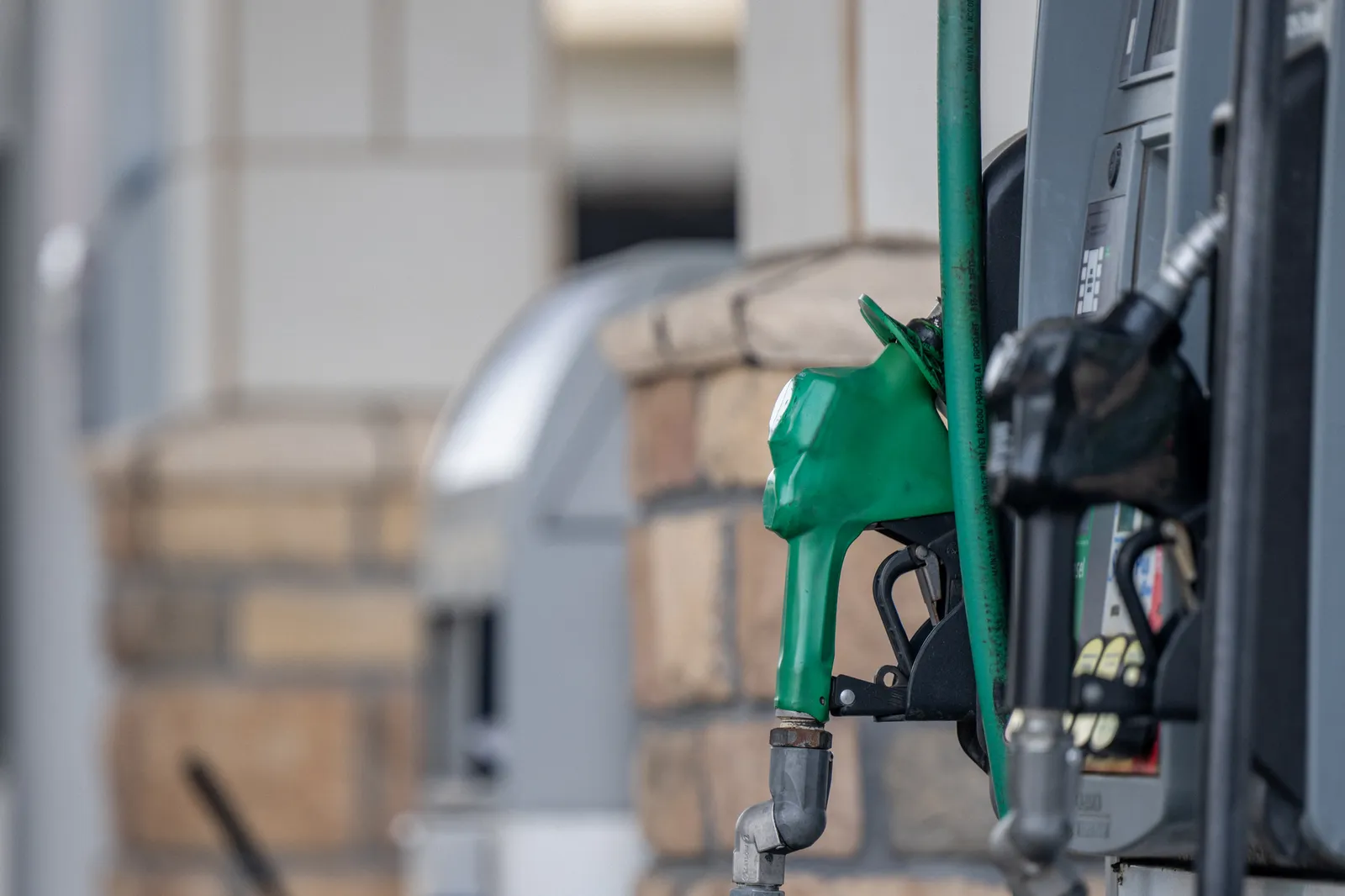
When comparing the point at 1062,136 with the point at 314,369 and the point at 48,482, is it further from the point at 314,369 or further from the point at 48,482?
the point at 48,482

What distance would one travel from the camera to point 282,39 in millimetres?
4957

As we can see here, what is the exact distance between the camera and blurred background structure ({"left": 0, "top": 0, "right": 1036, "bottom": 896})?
245 cm

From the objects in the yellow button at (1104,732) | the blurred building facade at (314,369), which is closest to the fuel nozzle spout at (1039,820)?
the yellow button at (1104,732)

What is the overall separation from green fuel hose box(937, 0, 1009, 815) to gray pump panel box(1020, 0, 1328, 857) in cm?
4

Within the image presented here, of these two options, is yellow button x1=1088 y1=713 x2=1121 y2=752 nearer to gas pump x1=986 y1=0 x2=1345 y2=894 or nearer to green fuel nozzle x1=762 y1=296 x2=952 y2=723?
gas pump x1=986 y1=0 x2=1345 y2=894

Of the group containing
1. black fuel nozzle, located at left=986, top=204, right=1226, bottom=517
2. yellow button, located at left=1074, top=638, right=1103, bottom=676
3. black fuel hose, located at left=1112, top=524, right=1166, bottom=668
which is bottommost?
yellow button, located at left=1074, top=638, right=1103, bottom=676

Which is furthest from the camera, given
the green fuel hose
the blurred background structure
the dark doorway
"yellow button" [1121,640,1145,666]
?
the dark doorway

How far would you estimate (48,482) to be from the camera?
6.39 m

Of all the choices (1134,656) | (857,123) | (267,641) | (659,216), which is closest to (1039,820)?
(1134,656)

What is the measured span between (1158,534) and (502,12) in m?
3.87

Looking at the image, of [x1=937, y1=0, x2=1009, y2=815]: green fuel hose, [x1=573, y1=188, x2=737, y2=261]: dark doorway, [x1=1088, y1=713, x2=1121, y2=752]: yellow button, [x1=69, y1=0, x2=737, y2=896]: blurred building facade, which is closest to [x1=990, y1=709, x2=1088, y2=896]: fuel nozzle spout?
[x1=1088, y1=713, x2=1121, y2=752]: yellow button

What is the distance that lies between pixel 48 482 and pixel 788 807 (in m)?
5.24

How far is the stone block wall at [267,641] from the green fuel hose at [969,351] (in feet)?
11.3

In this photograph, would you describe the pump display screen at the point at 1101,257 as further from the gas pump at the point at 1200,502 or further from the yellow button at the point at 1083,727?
the yellow button at the point at 1083,727
